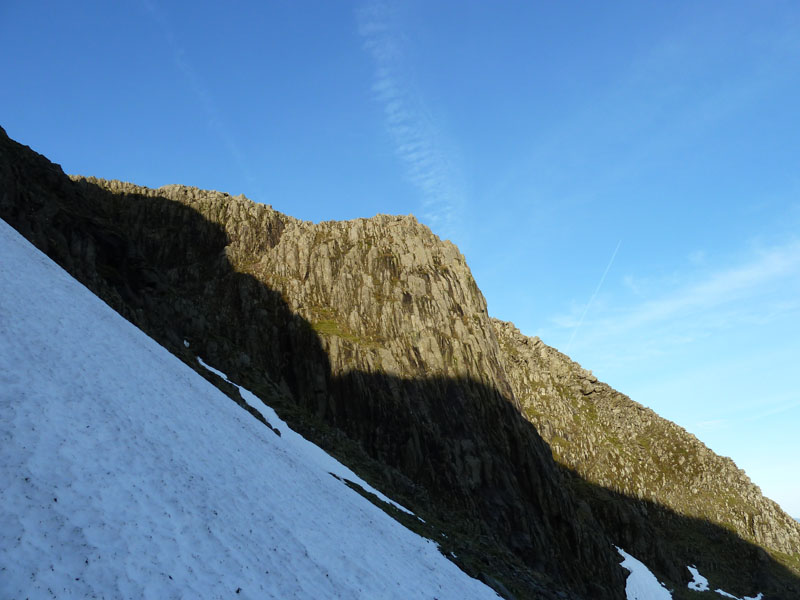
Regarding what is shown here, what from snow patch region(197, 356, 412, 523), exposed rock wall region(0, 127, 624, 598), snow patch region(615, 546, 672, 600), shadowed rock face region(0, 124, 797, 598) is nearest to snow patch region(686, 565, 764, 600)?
shadowed rock face region(0, 124, 797, 598)

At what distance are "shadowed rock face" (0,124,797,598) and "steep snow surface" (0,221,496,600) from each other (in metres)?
10.2

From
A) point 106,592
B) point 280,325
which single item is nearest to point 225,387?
point 106,592

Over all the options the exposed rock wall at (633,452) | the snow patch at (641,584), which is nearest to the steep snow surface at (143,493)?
the snow patch at (641,584)

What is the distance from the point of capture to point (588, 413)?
137875mm

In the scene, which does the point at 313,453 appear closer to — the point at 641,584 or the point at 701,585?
the point at 641,584

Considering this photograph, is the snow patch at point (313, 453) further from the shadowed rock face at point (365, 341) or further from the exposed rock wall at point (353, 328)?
the exposed rock wall at point (353, 328)

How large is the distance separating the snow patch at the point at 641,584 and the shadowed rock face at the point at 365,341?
4.77 m

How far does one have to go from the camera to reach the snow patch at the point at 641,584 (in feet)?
236

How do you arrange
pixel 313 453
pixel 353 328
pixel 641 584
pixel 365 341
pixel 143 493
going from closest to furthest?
pixel 143 493 < pixel 313 453 < pixel 365 341 < pixel 641 584 < pixel 353 328

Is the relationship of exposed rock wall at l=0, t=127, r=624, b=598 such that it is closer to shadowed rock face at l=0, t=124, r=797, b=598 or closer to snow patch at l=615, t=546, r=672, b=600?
shadowed rock face at l=0, t=124, r=797, b=598

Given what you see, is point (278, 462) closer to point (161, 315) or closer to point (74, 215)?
point (161, 315)

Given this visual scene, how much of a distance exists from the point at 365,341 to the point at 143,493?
208 feet

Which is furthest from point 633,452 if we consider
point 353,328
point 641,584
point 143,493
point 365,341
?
point 143,493

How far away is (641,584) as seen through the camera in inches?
2970
